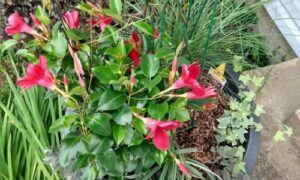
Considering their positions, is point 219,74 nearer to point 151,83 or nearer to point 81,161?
point 151,83

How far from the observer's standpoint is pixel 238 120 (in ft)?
5.15

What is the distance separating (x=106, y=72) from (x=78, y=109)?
0.13 meters

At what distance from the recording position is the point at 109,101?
1.15 m

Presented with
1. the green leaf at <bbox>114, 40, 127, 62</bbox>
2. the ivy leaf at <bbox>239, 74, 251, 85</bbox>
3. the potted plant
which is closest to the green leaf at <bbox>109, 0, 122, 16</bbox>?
the potted plant

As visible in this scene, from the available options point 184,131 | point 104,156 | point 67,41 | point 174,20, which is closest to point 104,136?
point 104,156

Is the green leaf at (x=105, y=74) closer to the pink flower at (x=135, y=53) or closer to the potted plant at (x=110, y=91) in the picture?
the potted plant at (x=110, y=91)

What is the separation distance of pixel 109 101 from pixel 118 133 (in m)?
0.09

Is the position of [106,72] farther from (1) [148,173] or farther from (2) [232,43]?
(2) [232,43]

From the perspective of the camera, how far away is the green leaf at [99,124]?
1.14 m

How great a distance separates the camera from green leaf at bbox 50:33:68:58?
3.86 ft

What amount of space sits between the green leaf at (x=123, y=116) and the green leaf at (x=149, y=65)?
0.11m

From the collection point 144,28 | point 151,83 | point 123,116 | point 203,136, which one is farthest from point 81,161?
point 203,136

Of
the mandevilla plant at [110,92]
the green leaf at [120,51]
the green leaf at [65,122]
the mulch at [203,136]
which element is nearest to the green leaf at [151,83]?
the mandevilla plant at [110,92]

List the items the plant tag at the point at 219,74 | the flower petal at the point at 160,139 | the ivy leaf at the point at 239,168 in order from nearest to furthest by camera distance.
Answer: the flower petal at the point at 160,139 < the ivy leaf at the point at 239,168 < the plant tag at the point at 219,74
